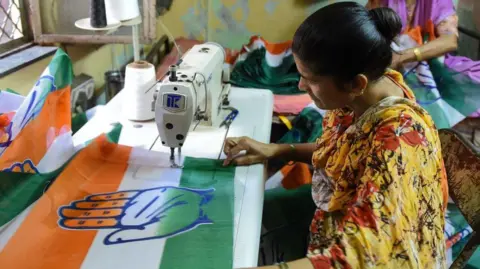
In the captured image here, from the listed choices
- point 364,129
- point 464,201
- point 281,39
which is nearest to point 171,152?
point 364,129

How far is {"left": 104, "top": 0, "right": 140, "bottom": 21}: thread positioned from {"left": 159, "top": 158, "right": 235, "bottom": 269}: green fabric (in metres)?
0.60

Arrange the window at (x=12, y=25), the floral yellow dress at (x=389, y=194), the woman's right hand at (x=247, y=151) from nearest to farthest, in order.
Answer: the floral yellow dress at (x=389, y=194) < the woman's right hand at (x=247, y=151) < the window at (x=12, y=25)

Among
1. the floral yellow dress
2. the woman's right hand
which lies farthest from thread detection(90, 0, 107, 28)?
the floral yellow dress

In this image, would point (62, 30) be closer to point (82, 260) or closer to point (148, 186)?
point (148, 186)

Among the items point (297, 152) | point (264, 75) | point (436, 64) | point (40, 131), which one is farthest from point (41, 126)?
point (436, 64)

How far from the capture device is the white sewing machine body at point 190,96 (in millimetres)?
1223

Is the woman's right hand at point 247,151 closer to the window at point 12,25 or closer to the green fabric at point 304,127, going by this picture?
the green fabric at point 304,127

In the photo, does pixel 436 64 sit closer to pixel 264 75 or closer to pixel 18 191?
pixel 264 75

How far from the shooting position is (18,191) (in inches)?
41.8

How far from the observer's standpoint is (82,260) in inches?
36.5

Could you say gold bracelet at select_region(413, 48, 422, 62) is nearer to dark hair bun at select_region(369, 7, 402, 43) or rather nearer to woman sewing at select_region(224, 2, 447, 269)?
woman sewing at select_region(224, 2, 447, 269)

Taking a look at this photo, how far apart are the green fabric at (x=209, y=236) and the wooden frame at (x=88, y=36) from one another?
1.05 metres

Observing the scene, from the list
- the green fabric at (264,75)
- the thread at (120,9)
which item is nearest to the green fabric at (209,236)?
the thread at (120,9)

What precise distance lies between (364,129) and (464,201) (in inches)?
17.9
